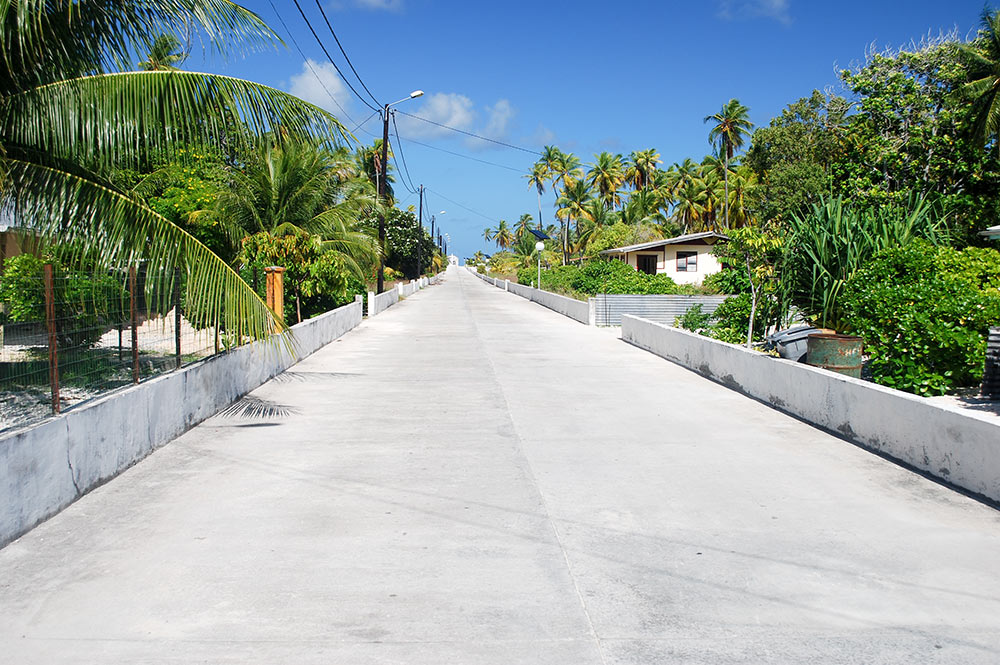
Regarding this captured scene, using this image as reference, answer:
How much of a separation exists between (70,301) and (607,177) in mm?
80595

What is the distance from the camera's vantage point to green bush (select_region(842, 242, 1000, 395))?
9062mm

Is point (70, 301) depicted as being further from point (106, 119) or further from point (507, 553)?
point (507, 553)

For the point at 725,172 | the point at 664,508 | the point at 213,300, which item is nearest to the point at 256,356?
the point at 213,300

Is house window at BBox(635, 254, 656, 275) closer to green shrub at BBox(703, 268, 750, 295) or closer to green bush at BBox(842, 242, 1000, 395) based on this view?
green shrub at BBox(703, 268, 750, 295)

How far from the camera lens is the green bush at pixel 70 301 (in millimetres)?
6656

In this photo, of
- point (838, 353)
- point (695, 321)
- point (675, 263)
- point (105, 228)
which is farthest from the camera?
point (675, 263)

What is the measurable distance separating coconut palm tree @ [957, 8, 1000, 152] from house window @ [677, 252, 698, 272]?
19.0m

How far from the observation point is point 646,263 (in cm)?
4884

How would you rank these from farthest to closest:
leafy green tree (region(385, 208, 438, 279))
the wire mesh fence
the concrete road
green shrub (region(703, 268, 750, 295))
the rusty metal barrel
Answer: leafy green tree (region(385, 208, 438, 279))
green shrub (region(703, 268, 750, 295))
the rusty metal barrel
the wire mesh fence
the concrete road

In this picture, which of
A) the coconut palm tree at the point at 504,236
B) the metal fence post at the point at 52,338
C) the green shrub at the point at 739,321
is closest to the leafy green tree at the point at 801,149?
the green shrub at the point at 739,321

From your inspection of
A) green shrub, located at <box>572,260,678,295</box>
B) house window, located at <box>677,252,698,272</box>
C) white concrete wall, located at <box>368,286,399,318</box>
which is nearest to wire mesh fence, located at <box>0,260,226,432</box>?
green shrub, located at <box>572,260,678,295</box>

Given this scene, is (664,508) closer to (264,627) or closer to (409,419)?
(264,627)

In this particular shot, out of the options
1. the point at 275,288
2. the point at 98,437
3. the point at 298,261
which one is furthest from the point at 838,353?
the point at 298,261

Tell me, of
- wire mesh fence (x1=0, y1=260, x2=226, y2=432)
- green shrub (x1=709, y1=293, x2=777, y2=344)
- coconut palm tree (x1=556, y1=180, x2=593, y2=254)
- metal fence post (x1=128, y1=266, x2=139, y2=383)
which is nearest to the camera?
wire mesh fence (x1=0, y1=260, x2=226, y2=432)
